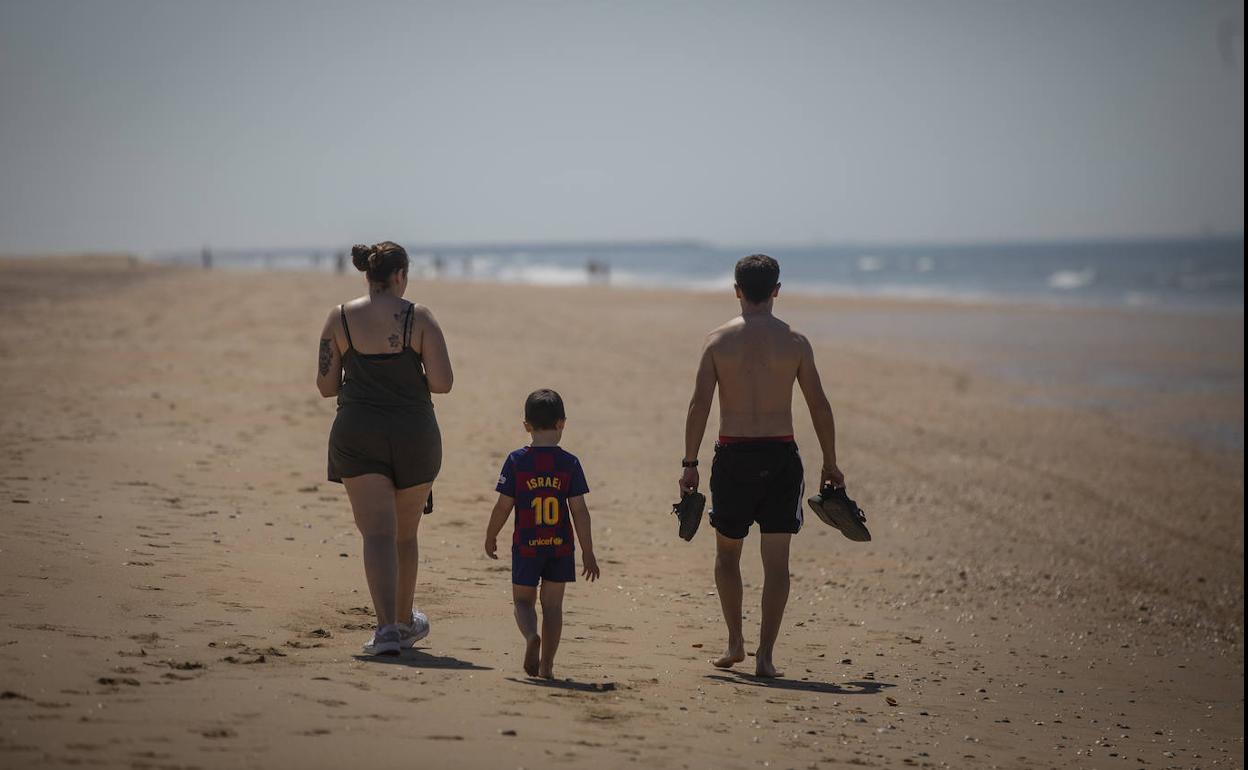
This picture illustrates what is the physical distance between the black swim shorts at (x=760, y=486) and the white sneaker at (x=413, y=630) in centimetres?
150

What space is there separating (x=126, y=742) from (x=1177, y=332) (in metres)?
34.1

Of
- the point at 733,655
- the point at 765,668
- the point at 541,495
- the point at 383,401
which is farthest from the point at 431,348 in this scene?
the point at 765,668

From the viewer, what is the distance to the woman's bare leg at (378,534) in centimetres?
495

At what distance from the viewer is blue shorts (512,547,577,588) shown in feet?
15.9

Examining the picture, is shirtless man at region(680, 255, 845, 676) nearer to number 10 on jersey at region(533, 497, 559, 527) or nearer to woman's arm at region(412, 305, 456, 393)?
number 10 on jersey at region(533, 497, 559, 527)

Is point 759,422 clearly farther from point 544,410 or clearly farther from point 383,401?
A: point 383,401

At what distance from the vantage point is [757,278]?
5238 mm

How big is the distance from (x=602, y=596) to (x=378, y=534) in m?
2.34

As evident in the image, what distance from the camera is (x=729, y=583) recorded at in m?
5.43

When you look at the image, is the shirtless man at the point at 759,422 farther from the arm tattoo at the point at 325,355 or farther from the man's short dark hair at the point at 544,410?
the arm tattoo at the point at 325,355

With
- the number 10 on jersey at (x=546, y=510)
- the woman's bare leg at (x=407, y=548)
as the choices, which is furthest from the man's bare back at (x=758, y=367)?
the woman's bare leg at (x=407, y=548)

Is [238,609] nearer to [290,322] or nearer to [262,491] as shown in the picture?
[262,491]

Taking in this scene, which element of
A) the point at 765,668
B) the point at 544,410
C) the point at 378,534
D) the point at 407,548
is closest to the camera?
the point at 544,410

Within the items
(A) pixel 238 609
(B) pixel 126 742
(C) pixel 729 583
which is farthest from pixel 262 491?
(B) pixel 126 742
